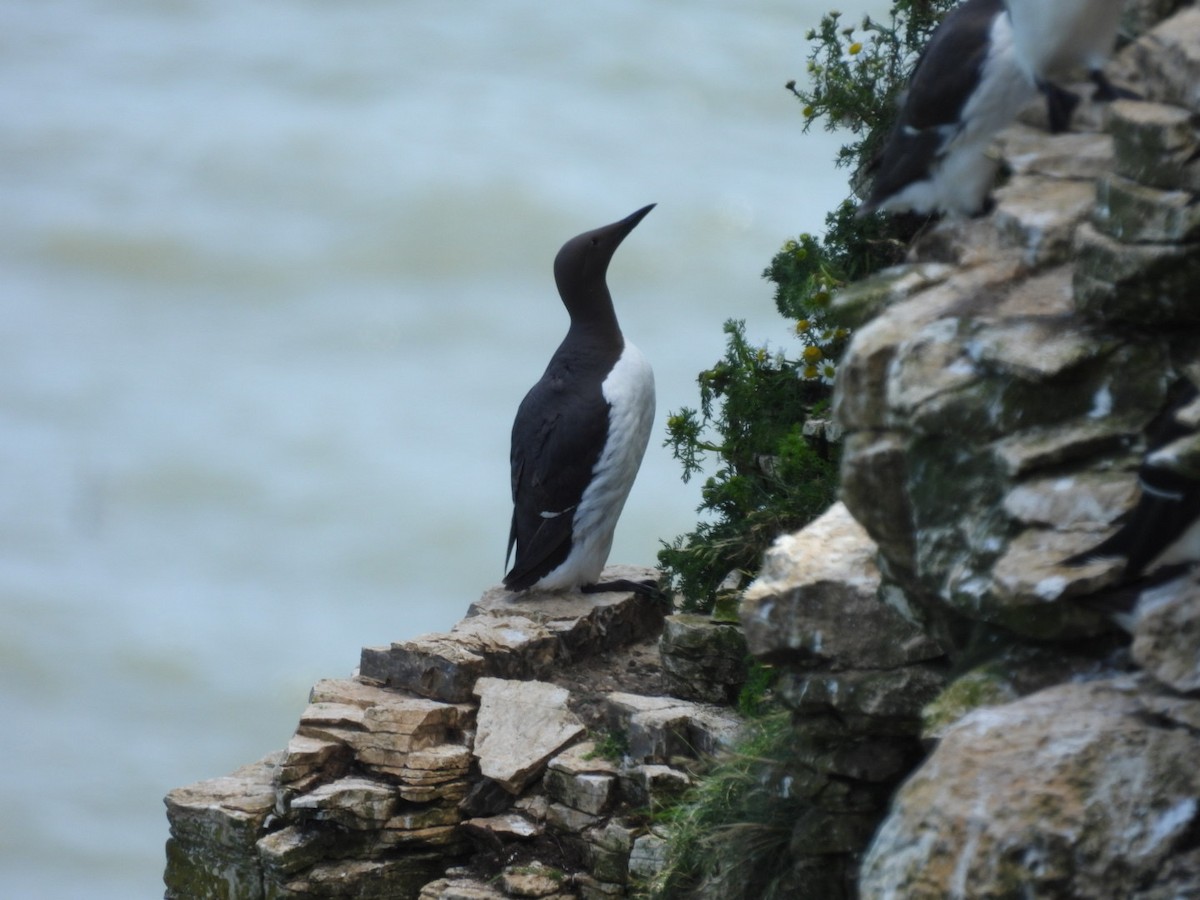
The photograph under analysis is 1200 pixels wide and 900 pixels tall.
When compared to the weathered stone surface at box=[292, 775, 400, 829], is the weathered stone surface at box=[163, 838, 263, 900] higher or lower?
lower

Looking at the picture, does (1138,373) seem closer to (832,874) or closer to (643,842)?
(832,874)

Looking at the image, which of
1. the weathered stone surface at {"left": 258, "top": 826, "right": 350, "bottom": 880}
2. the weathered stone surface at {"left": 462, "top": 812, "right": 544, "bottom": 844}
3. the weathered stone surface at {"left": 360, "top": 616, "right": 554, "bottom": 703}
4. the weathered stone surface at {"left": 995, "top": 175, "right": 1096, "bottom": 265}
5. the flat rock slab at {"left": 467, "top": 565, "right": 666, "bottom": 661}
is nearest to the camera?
the weathered stone surface at {"left": 995, "top": 175, "right": 1096, "bottom": 265}

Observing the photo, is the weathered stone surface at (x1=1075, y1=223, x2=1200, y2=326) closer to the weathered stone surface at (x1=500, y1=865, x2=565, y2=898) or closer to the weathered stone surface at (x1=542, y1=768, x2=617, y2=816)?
the weathered stone surface at (x1=542, y1=768, x2=617, y2=816)

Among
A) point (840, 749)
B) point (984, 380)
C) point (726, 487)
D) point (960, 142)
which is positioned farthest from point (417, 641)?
point (984, 380)

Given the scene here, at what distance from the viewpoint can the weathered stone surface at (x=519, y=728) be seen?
5.55 m

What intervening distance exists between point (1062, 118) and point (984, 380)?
0.85m

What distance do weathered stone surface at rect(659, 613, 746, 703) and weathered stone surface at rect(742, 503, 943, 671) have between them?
1.85 metres

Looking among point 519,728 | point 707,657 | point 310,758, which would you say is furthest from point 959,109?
point 310,758

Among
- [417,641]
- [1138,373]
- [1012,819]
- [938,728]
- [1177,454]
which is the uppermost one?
[417,641]

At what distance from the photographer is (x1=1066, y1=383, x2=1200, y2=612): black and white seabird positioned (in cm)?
252

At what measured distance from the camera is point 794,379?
6.38 metres

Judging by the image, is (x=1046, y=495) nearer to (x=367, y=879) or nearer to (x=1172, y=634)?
(x=1172, y=634)

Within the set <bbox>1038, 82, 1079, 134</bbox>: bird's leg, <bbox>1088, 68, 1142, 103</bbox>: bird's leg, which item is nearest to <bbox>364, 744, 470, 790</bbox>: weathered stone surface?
<bbox>1038, 82, 1079, 134</bbox>: bird's leg

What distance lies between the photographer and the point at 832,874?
4.05m
